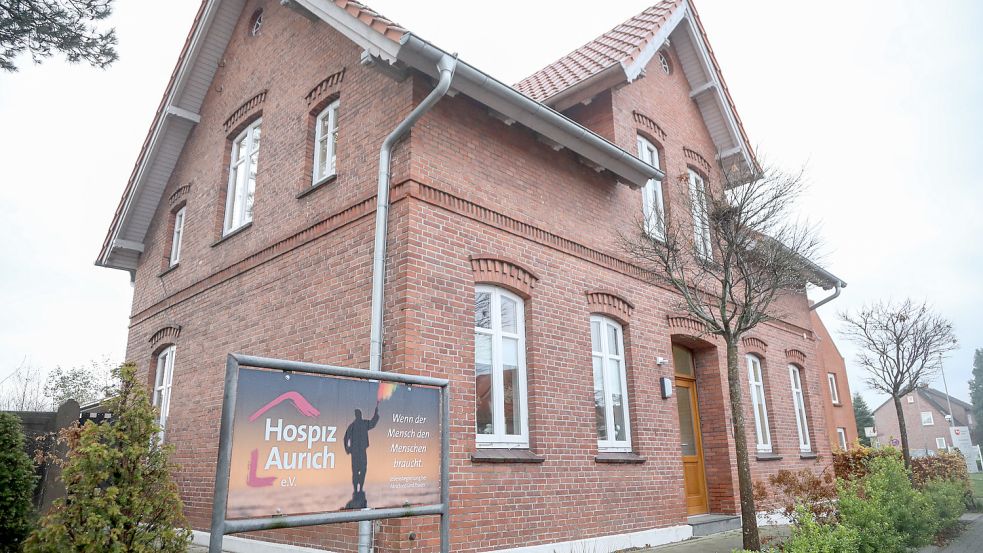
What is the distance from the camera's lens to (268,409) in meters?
3.81

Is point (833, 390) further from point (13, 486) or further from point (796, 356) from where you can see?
point (13, 486)

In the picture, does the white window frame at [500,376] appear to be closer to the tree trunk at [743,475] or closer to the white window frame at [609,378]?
the white window frame at [609,378]

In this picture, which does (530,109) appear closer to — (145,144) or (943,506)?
(145,144)

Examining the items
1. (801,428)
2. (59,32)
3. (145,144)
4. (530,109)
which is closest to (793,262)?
(530,109)

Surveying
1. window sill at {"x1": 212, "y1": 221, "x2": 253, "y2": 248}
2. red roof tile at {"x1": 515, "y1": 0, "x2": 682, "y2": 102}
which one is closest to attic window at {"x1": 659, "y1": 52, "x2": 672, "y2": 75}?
red roof tile at {"x1": 515, "y1": 0, "x2": 682, "y2": 102}

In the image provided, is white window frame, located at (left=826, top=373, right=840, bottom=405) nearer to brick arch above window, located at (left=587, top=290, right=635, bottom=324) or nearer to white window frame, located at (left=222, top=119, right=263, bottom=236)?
brick arch above window, located at (left=587, top=290, right=635, bottom=324)

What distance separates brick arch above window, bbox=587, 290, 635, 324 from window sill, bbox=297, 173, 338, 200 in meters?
3.93

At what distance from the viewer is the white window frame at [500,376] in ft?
25.3

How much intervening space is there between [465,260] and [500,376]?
1.49 m

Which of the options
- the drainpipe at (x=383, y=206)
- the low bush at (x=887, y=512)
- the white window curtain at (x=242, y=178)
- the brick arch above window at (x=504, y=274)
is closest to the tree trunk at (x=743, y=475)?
the low bush at (x=887, y=512)

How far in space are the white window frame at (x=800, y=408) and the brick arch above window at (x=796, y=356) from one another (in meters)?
0.15

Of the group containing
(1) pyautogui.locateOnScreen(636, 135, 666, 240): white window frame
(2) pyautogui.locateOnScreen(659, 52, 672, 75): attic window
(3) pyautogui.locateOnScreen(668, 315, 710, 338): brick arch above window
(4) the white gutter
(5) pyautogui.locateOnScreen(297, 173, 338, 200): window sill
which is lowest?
(3) pyautogui.locateOnScreen(668, 315, 710, 338): brick arch above window

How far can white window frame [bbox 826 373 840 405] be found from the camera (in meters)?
23.8

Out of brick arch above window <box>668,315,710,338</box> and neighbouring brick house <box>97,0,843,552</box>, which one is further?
brick arch above window <box>668,315,710,338</box>
